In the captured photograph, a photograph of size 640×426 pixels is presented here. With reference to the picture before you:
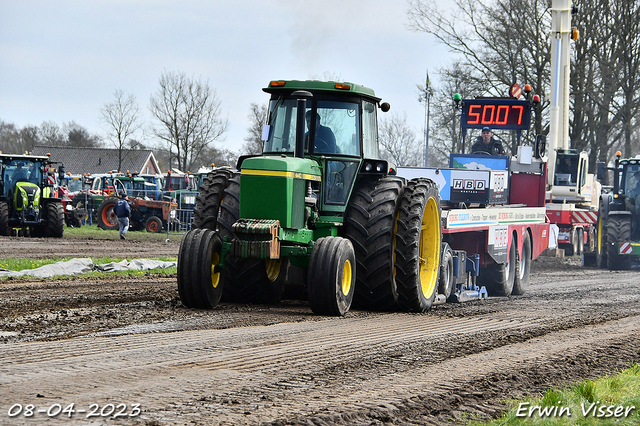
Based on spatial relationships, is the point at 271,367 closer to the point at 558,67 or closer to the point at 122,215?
the point at 558,67

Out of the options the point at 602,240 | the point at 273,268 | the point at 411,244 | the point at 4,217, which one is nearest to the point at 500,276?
the point at 411,244

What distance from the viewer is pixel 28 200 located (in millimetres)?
24219

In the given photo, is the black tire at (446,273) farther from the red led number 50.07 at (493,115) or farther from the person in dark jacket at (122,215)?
the person in dark jacket at (122,215)

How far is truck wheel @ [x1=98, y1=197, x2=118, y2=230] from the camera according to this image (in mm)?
30062

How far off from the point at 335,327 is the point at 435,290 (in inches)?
117

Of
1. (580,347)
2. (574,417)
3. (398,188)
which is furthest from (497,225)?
(574,417)

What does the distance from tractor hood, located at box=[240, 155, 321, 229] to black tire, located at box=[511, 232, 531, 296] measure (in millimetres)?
7067

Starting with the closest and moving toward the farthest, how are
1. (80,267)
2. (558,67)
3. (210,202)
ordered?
(210,202) → (80,267) → (558,67)

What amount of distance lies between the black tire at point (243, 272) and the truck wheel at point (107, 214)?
2175 centimetres

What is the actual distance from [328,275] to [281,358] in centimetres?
243

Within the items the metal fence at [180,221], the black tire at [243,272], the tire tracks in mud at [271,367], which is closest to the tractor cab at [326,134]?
the black tire at [243,272]

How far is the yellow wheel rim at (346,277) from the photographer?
8.46 metres

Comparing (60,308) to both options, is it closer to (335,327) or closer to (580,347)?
(335,327)

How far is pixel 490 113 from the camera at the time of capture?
16797 millimetres
